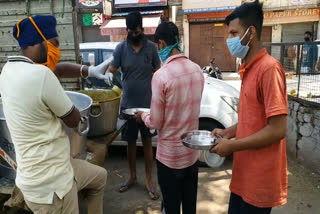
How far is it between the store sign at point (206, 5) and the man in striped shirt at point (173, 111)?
44.4 ft

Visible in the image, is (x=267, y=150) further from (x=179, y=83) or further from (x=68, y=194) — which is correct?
(x=68, y=194)

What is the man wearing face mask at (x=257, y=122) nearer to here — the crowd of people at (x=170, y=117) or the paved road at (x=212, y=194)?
the crowd of people at (x=170, y=117)

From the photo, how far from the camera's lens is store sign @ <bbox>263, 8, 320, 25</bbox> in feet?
48.3

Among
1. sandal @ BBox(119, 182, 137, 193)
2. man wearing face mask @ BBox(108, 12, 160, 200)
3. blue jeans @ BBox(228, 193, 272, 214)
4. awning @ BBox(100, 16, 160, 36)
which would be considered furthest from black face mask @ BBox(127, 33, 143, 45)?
awning @ BBox(100, 16, 160, 36)

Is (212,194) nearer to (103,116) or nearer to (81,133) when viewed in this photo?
(103,116)

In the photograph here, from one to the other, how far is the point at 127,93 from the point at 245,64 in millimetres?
1930

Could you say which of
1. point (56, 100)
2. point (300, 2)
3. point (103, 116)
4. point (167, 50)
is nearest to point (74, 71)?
point (103, 116)

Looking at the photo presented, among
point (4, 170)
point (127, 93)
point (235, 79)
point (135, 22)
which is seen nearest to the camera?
point (4, 170)

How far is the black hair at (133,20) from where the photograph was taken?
122 inches

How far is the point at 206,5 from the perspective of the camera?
14812 millimetres

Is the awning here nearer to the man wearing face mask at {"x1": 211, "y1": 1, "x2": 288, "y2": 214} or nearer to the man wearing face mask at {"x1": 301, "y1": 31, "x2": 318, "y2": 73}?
the man wearing face mask at {"x1": 301, "y1": 31, "x2": 318, "y2": 73}

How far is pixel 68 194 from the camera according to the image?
1855 mm

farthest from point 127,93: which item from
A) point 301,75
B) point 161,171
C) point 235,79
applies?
point 235,79

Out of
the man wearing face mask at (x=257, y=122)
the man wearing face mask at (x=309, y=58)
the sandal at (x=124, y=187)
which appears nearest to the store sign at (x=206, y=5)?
the man wearing face mask at (x=309, y=58)
